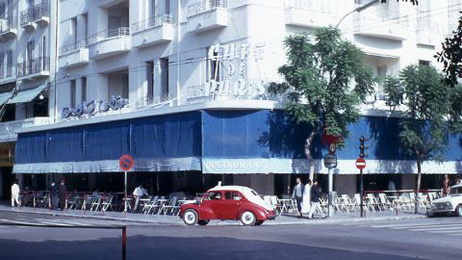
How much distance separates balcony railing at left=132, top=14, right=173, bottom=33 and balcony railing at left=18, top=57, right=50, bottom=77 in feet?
32.4

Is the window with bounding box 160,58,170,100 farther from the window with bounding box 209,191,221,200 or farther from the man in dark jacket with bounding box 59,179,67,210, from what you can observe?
the window with bounding box 209,191,221,200

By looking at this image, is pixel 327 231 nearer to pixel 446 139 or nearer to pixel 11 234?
pixel 11 234

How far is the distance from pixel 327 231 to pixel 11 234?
33.2ft

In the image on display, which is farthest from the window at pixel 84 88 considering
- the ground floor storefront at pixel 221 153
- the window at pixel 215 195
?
the window at pixel 215 195

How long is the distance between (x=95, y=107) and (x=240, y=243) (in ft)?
72.6

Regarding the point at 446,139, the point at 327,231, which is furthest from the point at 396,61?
the point at 327,231

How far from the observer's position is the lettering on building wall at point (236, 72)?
31641 millimetres

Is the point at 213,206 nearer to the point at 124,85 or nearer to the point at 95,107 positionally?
the point at 95,107

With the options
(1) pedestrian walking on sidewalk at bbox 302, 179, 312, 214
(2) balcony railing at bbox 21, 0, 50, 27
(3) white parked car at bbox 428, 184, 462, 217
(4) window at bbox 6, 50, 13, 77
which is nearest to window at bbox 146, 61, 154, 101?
(2) balcony railing at bbox 21, 0, 50, 27

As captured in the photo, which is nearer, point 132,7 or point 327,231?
point 327,231

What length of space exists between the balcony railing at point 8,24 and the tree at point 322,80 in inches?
1045

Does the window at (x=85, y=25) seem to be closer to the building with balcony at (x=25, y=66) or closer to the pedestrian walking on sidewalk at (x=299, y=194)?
the building with balcony at (x=25, y=66)

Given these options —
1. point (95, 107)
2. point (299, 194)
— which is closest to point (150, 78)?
point (95, 107)

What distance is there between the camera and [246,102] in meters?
30.7
